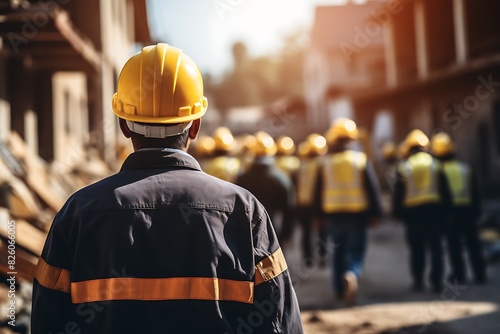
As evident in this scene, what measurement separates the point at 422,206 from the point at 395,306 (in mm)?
1957

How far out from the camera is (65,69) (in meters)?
14.4

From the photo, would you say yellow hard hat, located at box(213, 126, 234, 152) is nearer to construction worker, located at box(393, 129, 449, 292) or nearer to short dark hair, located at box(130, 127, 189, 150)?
construction worker, located at box(393, 129, 449, 292)

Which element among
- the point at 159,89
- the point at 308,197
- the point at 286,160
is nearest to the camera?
the point at 159,89

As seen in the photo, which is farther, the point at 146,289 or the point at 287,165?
the point at 287,165

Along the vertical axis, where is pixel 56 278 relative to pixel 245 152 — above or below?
above

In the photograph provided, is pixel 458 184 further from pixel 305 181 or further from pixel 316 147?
pixel 305 181

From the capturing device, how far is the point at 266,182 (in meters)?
10.1

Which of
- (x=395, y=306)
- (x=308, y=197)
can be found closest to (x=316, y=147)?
(x=308, y=197)

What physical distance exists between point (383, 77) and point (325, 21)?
6.80 meters

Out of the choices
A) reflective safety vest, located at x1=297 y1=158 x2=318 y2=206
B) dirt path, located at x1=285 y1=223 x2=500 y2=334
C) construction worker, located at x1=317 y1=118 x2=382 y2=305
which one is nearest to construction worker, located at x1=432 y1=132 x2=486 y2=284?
dirt path, located at x1=285 y1=223 x2=500 y2=334

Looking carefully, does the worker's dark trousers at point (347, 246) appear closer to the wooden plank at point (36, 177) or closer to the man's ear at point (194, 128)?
the wooden plank at point (36, 177)

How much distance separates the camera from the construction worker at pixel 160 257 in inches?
90.8

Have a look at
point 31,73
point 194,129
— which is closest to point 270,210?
point 31,73

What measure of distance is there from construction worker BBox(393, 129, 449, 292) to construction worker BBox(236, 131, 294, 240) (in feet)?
5.37
